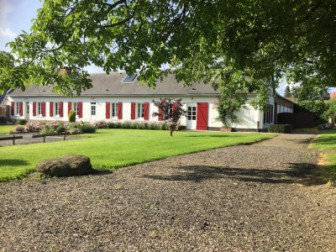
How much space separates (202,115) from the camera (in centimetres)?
2756

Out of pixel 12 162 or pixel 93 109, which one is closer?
pixel 12 162

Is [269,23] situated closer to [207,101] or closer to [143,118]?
[207,101]

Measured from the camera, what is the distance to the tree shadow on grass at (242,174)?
305 inches

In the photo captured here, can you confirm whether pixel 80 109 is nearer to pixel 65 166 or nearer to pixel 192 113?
pixel 192 113

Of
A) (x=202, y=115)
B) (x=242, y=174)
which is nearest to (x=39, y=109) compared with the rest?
(x=202, y=115)

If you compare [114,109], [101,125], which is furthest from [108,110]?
[101,125]

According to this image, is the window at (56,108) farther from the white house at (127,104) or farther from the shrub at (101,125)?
the shrub at (101,125)

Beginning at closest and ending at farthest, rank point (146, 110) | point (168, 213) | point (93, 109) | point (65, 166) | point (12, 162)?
point (168, 213) < point (65, 166) < point (12, 162) < point (146, 110) < point (93, 109)

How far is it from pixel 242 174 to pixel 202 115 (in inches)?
757

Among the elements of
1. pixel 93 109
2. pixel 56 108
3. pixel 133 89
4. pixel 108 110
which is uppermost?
pixel 133 89

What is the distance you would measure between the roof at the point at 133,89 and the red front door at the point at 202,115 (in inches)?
34.2

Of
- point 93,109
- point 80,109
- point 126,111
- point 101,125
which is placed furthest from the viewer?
point 80,109

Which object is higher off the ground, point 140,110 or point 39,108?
point 39,108

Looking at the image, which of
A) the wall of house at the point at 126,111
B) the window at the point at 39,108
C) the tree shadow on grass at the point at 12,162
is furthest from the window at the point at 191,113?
the tree shadow on grass at the point at 12,162
